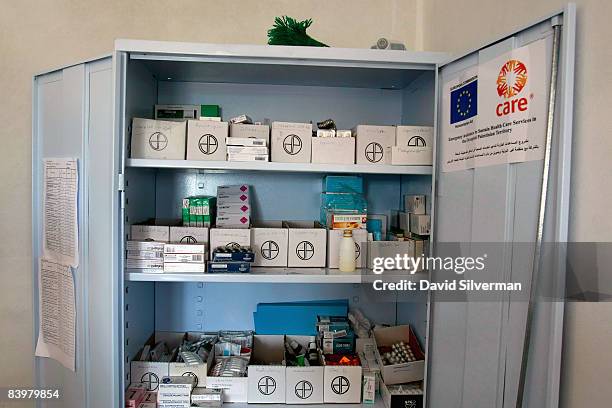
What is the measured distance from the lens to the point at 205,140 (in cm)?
128

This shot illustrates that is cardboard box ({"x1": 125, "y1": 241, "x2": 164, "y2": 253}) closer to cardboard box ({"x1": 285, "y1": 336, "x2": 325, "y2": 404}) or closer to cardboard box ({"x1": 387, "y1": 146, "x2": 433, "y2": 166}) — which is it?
cardboard box ({"x1": 285, "y1": 336, "x2": 325, "y2": 404})

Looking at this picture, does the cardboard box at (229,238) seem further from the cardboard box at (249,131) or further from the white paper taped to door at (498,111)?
the white paper taped to door at (498,111)

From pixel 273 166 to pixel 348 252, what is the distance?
1.16ft

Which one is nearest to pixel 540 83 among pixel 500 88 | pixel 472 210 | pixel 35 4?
pixel 500 88

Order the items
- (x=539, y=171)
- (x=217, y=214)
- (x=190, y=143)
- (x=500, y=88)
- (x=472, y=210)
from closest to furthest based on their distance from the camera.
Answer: (x=539, y=171) → (x=500, y=88) → (x=472, y=210) → (x=190, y=143) → (x=217, y=214)

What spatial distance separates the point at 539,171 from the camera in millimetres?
834

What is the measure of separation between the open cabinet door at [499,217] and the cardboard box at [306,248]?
36cm

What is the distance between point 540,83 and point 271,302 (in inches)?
46.3

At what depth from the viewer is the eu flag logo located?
1.05 meters

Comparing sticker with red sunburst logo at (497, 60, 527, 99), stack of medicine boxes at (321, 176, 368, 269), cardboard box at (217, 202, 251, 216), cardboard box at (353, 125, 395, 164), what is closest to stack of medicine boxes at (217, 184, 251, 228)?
cardboard box at (217, 202, 251, 216)

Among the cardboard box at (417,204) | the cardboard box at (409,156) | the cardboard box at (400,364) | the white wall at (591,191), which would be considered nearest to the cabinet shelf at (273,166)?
the cardboard box at (409,156)

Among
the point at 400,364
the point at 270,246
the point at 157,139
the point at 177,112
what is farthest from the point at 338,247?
the point at 177,112

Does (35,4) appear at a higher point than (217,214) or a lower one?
higher

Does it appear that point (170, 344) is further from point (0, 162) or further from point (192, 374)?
point (0, 162)
